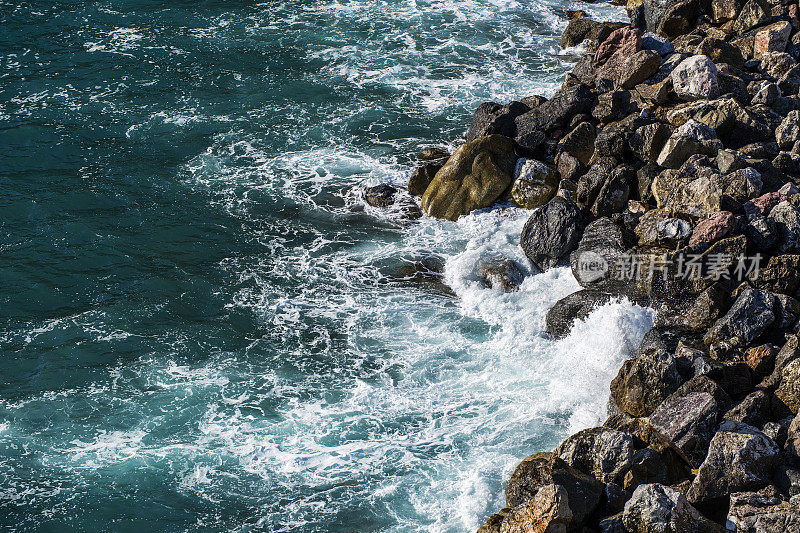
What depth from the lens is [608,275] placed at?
677 inches

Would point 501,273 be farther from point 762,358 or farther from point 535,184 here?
point 762,358

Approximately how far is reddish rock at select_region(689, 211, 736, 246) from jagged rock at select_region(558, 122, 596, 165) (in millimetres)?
4790

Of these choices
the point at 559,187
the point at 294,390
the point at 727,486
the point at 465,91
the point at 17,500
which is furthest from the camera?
the point at 465,91

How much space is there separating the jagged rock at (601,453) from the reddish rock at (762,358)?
2800 mm

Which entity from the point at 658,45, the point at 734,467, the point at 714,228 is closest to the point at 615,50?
the point at 658,45

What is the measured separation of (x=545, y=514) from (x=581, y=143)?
456 inches

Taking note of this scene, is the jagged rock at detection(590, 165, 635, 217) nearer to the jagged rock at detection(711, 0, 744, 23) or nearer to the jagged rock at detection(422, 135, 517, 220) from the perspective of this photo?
the jagged rock at detection(422, 135, 517, 220)

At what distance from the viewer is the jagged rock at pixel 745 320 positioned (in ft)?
45.4

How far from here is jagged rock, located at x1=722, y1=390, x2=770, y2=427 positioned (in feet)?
40.3

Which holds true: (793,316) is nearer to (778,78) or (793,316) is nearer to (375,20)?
(778,78)

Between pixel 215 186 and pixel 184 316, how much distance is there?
599 centimetres

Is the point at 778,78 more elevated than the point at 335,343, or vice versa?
the point at 778,78

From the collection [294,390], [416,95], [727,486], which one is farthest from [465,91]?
[727,486]

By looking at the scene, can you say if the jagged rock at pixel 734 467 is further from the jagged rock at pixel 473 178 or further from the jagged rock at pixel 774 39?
the jagged rock at pixel 774 39
